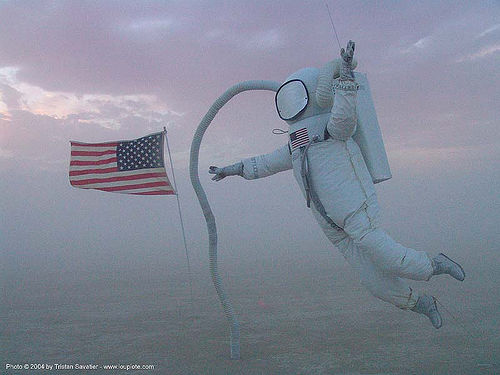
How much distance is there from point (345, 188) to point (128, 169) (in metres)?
3.45

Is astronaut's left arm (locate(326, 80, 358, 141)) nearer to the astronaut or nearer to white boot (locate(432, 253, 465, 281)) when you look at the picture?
the astronaut

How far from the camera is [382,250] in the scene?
4.28 m

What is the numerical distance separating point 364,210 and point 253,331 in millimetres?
4509

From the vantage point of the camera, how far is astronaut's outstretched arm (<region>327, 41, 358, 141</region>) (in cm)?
420

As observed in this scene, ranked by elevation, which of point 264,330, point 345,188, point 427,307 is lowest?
point 264,330

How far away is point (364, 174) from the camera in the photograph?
4652mm

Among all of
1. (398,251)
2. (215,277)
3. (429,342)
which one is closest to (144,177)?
(215,277)

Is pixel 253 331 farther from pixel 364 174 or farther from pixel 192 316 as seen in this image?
pixel 364 174

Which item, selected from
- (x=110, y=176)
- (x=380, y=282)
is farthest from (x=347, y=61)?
(x=110, y=176)

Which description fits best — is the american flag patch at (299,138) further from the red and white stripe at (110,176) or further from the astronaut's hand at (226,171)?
the red and white stripe at (110,176)

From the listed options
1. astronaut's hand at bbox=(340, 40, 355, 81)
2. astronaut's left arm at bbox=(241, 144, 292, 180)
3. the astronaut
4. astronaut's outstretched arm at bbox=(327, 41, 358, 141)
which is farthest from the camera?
astronaut's left arm at bbox=(241, 144, 292, 180)

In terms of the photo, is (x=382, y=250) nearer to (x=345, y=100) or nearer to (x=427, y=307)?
(x=427, y=307)

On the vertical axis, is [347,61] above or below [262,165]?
above

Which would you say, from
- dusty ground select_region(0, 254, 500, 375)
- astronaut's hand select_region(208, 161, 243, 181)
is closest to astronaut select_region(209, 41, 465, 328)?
astronaut's hand select_region(208, 161, 243, 181)
